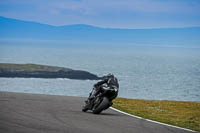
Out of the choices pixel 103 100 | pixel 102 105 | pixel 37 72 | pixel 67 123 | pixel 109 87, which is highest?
pixel 109 87

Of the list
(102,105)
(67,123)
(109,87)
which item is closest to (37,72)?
(109,87)

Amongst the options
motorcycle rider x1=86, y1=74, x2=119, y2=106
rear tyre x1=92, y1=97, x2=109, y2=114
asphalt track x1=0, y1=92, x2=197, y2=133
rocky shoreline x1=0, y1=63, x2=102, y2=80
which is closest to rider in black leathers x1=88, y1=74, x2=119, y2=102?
motorcycle rider x1=86, y1=74, x2=119, y2=106

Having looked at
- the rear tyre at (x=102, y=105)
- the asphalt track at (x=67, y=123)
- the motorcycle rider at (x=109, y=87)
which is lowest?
the asphalt track at (x=67, y=123)

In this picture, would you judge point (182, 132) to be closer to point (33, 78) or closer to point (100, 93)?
point (100, 93)

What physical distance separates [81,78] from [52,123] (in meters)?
172

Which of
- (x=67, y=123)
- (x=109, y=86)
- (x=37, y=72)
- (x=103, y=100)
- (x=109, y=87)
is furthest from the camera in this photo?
(x=37, y=72)

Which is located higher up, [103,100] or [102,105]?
[103,100]

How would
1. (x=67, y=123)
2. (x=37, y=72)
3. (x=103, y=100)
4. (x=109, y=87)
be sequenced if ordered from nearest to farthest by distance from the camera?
Answer: (x=67, y=123) < (x=103, y=100) < (x=109, y=87) < (x=37, y=72)

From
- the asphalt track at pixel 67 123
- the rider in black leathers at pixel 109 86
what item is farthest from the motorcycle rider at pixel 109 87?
the asphalt track at pixel 67 123

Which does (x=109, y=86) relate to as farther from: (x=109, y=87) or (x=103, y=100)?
(x=103, y=100)

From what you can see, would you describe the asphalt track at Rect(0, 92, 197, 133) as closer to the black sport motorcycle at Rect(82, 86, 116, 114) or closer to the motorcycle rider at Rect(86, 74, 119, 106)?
the black sport motorcycle at Rect(82, 86, 116, 114)

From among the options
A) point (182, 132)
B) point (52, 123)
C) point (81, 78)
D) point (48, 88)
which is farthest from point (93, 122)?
point (81, 78)

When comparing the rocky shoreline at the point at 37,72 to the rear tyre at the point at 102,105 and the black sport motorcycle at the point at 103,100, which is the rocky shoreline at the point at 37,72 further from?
the rear tyre at the point at 102,105

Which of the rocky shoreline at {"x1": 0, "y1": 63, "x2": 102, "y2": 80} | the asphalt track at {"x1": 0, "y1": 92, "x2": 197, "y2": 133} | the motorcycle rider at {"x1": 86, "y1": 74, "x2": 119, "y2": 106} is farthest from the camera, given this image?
the rocky shoreline at {"x1": 0, "y1": 63, "x2": 102, "y2": 80}
